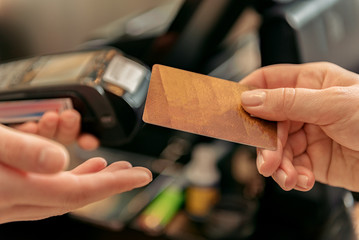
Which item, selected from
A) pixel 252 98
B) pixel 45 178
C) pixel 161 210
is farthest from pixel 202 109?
pixel 161 210

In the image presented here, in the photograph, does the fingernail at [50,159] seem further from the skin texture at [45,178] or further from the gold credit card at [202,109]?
the gold credit card at [202,109]

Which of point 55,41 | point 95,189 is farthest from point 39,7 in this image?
point 95,189

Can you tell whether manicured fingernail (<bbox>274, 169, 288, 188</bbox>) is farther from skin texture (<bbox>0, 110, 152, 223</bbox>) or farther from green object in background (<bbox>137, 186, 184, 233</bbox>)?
green object in background (<bbox>137, 186, 184, 233</bbox>)

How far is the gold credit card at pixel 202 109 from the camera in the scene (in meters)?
0.35

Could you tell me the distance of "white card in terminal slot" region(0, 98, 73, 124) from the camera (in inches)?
22.3

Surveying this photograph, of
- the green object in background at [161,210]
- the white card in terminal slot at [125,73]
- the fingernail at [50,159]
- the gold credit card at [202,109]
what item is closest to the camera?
the fingernail at [50,159]

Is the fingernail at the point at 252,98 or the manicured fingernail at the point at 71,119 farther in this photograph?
the manicured fingernail at the point at 71,119

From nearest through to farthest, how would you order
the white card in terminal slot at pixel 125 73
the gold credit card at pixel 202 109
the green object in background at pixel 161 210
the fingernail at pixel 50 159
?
the fingernail at pixel 50 159 → the gold credit card at pixel 202 109 → the white card in terminal slot at pixel 125 73 → the green object in background at pixel 161 210

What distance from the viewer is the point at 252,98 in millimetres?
402

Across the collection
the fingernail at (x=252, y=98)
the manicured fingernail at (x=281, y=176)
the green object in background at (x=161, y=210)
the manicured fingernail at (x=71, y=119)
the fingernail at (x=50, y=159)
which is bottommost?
the green object in background at (x=161, y=210)

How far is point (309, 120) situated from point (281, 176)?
78mm

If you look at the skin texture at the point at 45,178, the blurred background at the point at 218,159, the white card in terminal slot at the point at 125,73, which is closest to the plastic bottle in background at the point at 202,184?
the blurred background at the point at 218,159

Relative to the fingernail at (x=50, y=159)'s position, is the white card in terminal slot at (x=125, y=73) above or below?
below

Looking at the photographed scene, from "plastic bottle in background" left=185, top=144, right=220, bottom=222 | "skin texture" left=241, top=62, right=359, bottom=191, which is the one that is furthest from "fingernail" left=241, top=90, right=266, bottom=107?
"plastic bottle in background" left=185, top=144, right=220, bottom=222
